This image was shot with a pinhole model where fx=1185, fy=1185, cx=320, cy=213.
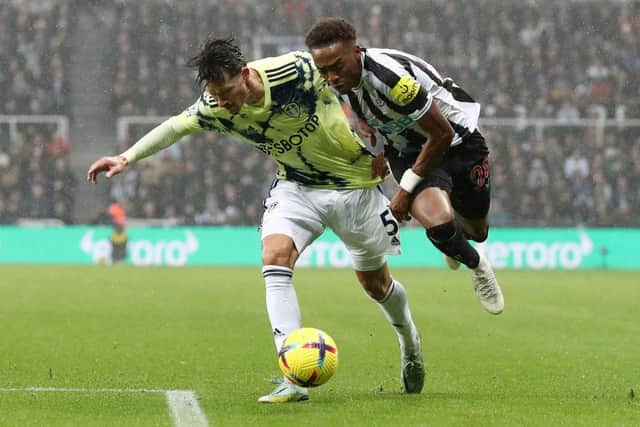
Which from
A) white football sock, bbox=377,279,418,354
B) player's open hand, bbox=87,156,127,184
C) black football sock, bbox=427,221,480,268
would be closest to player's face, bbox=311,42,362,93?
black football sock, bbox=427,221,480,268

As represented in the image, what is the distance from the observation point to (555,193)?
2770 centimetres

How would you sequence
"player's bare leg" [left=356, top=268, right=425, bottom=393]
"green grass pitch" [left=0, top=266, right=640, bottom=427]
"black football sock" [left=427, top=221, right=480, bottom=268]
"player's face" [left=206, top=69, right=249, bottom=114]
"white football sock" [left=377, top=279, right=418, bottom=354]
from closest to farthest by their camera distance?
1. "green grass pitch" [left=0, top=266, right=640, bottom=427]
2. "player's face" [left=206, top=69, right=249, bottom=114]
3. "black football sock" [left=427, top=221, right=480, bottom=268]
4. "player's bare leg" [left=356, top=268, right=425, bottom=393]
5. "white football sock" [left=377, top=279, right=418, bottom=354]

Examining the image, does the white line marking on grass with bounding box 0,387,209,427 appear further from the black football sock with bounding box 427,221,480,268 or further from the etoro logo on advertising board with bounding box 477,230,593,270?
the etoro logo on advertising board with bounding box 477,230,593,270

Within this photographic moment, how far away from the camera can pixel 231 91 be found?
6.41m

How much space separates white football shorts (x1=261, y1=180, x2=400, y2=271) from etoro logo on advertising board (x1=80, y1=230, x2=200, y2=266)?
18036mm

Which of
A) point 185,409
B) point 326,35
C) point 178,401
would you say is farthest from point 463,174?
point 185,409

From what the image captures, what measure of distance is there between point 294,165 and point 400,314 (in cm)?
119

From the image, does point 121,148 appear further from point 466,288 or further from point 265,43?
point 466,288

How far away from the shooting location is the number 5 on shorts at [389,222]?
23.6 feet

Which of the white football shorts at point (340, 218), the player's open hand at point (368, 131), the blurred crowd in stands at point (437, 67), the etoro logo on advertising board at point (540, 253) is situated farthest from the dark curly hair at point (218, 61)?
the blurred crowd in stands at point (437, 67)

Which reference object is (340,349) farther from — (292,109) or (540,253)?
(540,253)

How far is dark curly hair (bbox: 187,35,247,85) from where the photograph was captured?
6.24 m

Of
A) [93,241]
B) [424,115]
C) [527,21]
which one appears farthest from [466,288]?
[527,21]

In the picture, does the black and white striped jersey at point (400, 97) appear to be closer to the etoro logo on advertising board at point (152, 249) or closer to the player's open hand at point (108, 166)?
the player's open hand at point (108, 166)
